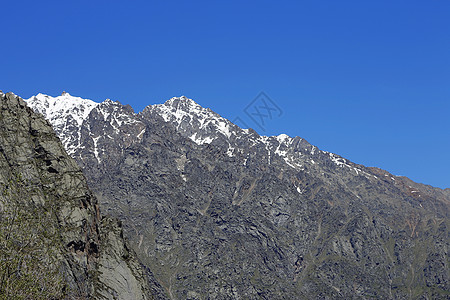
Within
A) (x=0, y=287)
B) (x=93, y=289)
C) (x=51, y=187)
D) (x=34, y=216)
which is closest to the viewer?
(x=0, y=287)

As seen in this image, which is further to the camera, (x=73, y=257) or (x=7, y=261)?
(x=73, y=257)

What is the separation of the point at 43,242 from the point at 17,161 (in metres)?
137

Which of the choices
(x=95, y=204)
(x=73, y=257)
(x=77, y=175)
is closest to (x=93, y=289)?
(x=73, y=257)

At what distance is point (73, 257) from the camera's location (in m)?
158

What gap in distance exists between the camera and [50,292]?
58.0 m

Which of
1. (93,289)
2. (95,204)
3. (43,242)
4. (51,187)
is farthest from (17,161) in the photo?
(43,242)

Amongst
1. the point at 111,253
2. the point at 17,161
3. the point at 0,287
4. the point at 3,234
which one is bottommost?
the point at 0,287

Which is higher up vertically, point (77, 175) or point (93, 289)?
point (77, 175)

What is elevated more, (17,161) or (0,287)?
(17,161)

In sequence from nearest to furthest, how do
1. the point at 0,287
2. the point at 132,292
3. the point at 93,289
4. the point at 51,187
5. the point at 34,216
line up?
the point at 0,287 < the point at 34,216 < the point at 93,289 < the point at 132,292 < the point at 51,187

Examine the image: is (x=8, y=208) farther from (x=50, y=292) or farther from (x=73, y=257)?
(x=73, y=257)

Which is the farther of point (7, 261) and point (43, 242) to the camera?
point (43, 242)

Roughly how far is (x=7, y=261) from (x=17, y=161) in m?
142

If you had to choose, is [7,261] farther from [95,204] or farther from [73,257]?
[95,204]
